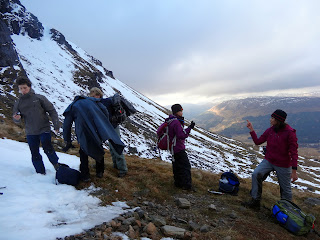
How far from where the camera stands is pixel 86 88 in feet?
212

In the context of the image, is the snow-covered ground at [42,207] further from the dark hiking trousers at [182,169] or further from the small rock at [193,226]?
the dark hiking trousers at [182,169]

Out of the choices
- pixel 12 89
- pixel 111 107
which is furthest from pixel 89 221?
pixel 12 89

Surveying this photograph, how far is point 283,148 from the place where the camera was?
631 centimetres

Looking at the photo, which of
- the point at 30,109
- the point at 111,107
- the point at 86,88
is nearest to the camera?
the point at 30,109

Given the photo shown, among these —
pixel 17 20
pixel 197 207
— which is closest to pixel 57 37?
pixel 17 20

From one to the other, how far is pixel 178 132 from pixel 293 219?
4368 mm

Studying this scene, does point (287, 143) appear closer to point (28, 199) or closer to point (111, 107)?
point (111, 107)

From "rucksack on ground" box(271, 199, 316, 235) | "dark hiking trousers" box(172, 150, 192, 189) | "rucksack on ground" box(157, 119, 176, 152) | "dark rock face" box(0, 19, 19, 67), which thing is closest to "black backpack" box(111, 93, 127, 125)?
"rucksack on ground" box(157, 119, 176, 152)

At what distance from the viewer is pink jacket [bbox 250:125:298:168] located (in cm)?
612

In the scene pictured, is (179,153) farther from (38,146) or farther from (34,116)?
(34,116)

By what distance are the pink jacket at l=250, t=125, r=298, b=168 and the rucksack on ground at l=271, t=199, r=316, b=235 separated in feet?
4.34

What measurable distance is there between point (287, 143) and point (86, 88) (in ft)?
216

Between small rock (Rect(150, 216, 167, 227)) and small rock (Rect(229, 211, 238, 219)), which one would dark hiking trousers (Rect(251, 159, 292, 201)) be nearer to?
small rock (Rect(229, 211, 238, 219))

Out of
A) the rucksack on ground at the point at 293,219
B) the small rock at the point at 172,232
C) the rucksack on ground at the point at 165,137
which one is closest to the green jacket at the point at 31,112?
the rucksack on ground at the point at 165,137
